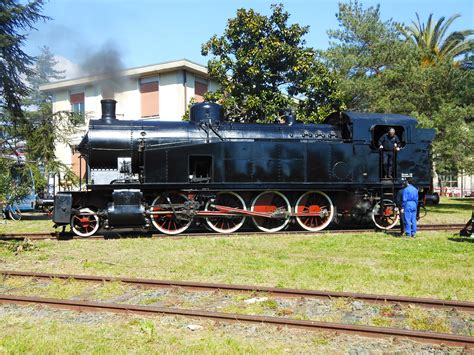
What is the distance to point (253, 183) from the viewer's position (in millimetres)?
11547

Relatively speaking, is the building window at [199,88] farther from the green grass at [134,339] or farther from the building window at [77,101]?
the green grass at [134,339]

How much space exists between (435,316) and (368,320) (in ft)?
2.56

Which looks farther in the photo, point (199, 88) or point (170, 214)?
point (199, 88)

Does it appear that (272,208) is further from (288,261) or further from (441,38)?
(441,38)

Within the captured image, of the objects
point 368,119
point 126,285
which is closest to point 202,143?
point 368,119

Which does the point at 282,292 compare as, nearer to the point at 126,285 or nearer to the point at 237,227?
the point at 126,285

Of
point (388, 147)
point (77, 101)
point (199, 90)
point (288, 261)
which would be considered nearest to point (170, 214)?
point (288, 261)

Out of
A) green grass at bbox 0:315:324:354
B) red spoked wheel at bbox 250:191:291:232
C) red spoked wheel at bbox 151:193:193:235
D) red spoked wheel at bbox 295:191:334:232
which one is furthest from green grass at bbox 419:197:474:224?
green grass at bbox 0:315:324:354

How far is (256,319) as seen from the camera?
4.82m

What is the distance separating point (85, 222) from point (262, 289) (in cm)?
682

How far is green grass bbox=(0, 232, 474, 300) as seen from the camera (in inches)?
259

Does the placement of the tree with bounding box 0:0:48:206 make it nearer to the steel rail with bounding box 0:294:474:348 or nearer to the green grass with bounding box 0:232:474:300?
the green grass with bounding box 0:232:474:300

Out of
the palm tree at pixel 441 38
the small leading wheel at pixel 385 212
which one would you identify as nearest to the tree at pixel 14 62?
the small leading wheel at pixel 385 212

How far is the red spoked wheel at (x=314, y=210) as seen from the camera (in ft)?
39.4
